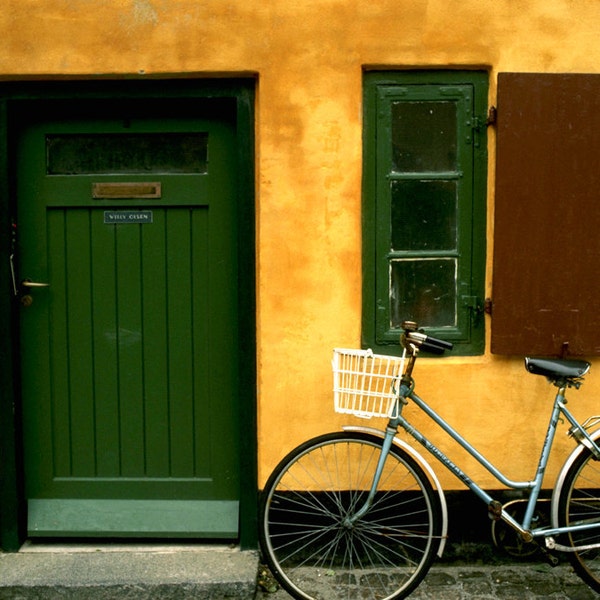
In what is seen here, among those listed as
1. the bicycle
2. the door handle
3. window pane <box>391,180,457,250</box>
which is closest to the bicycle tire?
the bicycle

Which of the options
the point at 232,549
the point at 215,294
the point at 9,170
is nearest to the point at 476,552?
the point at 232,549

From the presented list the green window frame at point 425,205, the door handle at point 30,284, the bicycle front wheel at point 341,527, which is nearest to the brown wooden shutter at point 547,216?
the green window frame at point 425,205

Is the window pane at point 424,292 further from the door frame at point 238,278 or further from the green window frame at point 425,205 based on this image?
the door frame at point 238,278

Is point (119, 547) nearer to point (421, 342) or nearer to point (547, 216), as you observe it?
point (421, 342)

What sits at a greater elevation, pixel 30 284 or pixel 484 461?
pixel 30 284

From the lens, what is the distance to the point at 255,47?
4316 millimetres

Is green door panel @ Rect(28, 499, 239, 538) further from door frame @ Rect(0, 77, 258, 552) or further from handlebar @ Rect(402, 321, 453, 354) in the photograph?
handlebar @ Rect(402, 321, 453, 354)

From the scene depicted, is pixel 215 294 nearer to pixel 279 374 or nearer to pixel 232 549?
pixel 279 374

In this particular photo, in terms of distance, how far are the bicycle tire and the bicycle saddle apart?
1.19ft

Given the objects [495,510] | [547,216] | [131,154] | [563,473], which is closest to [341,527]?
[495,510]

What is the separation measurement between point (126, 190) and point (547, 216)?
2.19 meters

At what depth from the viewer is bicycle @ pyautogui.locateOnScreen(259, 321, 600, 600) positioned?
3.93 metres

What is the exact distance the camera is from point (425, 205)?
4.48 m

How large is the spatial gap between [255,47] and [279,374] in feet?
5.45
